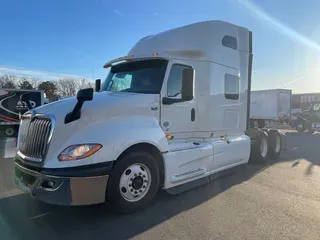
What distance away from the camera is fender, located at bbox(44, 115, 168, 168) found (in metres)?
3.95

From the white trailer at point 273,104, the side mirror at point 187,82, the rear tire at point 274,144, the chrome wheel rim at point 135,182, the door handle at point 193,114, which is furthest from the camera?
the white trailer at point 273,104

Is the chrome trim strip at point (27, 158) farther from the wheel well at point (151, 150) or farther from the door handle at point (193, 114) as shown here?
the door handle at point (193, 114)

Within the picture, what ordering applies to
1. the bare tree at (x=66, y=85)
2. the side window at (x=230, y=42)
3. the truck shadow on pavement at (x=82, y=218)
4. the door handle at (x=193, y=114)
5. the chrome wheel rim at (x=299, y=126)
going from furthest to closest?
the bare tree at (x=66, y=85), the chrome wheel rim at (x=299, y=126), the side window at (x=230, y=42), the door handle at (x=193, y=114), the truck shadow on pavement at (x=82, y=218)

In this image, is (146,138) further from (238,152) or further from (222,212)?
(238,152)

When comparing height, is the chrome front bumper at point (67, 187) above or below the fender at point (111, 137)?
below

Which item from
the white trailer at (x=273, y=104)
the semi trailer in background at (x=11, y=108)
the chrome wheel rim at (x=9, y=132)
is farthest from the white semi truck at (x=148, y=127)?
the white trailer at (x=273, y=104)

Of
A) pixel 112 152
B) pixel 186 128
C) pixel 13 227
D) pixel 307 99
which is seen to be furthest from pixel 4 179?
pixel 307 99

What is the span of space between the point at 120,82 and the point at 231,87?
295 centimetres

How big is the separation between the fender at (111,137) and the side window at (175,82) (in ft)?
2.93

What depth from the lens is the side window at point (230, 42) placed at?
6793mm

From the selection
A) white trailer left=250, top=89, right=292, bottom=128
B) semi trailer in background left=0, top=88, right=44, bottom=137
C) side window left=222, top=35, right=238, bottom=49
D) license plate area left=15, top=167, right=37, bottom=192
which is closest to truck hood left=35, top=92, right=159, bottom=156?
license plate area left=15, top=167, right=37, bottom=192

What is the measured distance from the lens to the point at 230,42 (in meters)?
7.02

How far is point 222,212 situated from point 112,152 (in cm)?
207

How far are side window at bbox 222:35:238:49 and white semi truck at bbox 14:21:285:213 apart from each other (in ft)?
0.05
